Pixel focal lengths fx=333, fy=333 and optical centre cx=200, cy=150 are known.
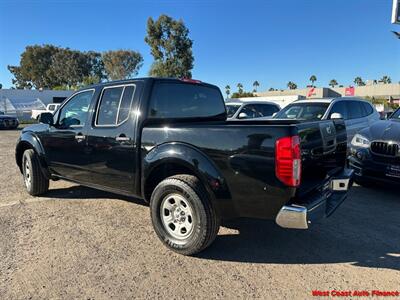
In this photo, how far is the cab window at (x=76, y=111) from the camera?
4723 millimetres

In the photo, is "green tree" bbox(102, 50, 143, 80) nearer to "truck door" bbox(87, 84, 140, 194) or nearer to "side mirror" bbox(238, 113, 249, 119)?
"side mirror" bbox(238, 113, 249, 119)

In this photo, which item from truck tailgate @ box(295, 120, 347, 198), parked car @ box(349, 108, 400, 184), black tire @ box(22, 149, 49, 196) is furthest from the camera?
black tire @ box(22, 149, 49, 196)

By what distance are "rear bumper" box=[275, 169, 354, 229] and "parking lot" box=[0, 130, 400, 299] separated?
0.54 metres

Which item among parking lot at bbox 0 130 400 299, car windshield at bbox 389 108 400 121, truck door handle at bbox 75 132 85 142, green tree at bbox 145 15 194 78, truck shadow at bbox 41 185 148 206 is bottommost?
parking lot at bbox 0 130 400 299

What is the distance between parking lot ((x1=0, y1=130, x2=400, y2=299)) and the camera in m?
2.92

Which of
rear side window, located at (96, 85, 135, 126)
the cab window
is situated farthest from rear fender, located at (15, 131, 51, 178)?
rear side window, located at (96, 85, 135, 126)

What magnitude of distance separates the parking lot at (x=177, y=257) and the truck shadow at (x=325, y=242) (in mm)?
11

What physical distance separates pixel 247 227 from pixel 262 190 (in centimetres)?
143

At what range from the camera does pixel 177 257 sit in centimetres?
349

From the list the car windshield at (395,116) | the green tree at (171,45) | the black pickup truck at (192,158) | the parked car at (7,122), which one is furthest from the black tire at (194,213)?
the green tree at (171,45)

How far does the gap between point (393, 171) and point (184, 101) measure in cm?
352

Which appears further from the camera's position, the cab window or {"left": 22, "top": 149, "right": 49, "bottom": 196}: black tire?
{"left": 22, "top": 149, "right": 49, "bottom": 196}: black tire

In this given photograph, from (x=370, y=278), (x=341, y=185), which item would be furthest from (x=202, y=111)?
(x=370, y=278)

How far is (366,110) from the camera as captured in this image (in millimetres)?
9586
